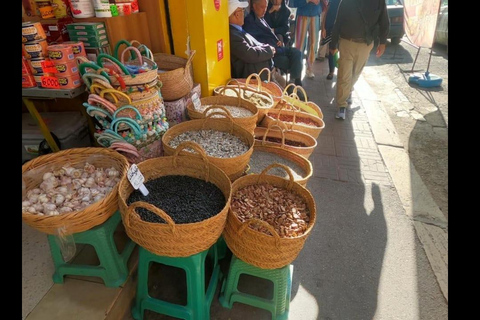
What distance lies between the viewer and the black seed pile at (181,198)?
143 centimetres

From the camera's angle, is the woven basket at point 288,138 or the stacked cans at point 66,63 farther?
the woven basket at point 288,138

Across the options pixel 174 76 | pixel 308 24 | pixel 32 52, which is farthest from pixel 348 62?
pixel 32 52

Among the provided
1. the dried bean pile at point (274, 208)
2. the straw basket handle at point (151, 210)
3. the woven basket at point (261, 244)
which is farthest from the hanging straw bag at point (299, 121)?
the straw basket handle at point (151, 210)

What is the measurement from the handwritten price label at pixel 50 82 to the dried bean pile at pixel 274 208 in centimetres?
131

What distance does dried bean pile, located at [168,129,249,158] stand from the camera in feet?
6.38

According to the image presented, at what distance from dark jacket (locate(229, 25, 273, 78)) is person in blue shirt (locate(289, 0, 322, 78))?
2515mm

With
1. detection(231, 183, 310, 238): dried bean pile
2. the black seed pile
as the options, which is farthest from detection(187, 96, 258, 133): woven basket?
the black seed pile

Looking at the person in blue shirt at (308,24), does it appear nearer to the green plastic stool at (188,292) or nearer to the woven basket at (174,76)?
the woven basket at (174,76)

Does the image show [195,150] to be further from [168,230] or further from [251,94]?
[251,94]

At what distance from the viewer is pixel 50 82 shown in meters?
1.82

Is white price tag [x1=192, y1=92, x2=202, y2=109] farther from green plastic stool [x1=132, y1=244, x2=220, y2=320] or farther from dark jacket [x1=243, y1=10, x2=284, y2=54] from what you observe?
dark jacket [x1=243, y1=10, x2=284, y2=54]

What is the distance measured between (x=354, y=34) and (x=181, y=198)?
10.9ft
